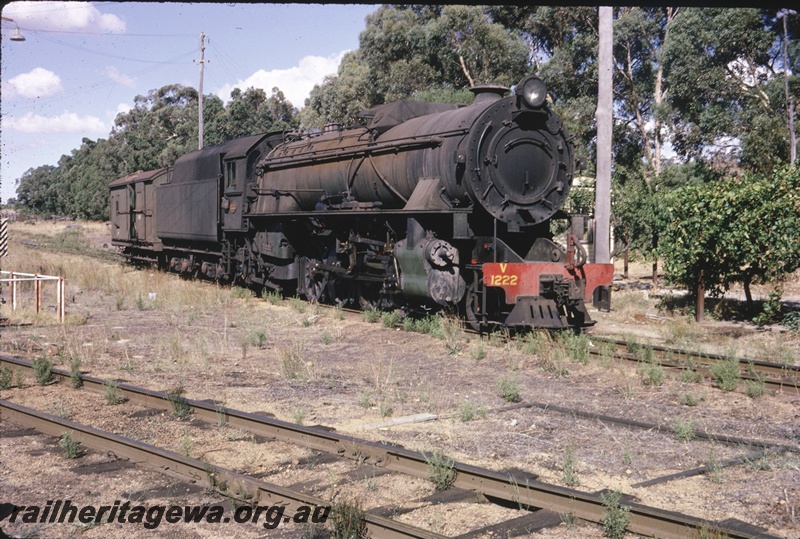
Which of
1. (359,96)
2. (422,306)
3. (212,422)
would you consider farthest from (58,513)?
(359,96)

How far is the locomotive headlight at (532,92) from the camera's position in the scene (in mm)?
11602

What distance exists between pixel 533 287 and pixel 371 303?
194 inches

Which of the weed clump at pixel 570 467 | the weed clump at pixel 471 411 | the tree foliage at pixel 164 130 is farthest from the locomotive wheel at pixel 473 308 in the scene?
the tree foliage at pixel 164 130

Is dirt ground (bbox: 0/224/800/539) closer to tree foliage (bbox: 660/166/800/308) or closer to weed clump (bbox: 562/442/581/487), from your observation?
weed clump (bbox: 562/442/581/487)

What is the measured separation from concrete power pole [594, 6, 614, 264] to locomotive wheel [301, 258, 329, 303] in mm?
5942

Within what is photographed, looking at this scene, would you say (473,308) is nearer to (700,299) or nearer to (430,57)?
(700,299)

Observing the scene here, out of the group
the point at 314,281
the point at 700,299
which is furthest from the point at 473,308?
the point at 314,281

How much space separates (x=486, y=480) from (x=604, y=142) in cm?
954

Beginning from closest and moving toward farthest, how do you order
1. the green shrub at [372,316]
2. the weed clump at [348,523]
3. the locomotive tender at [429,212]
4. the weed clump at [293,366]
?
1. the weed clump at [348,523]
2. the weed clump at [293,366]
3. the locomotive tender at [429,212]
4. the green shrub at [372,316]

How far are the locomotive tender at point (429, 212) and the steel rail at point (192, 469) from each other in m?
6.07

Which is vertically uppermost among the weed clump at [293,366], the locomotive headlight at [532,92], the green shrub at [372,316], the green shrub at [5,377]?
the locomotive headlight at [532,92]

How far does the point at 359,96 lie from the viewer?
41.9 meters

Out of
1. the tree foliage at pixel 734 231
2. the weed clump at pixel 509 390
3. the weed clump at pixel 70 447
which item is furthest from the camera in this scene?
the tree foliage at pixel 734 231

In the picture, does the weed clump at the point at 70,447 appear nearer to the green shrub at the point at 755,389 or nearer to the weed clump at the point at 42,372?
the weed clump at the point at 42,372
